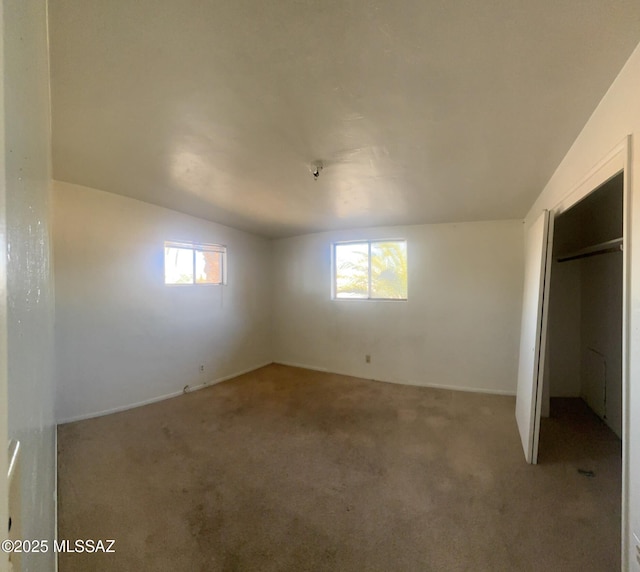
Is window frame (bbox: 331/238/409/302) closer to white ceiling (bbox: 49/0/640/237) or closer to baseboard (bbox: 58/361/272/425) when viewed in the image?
white ceiling (bbox: 49/0/640/237)

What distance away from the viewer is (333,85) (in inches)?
51.9

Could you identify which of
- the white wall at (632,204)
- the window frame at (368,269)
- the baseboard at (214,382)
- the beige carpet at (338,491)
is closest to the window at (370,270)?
the window frame at (368,269)

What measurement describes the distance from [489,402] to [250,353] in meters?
3.49

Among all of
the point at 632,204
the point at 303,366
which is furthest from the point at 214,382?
the point at 632,204

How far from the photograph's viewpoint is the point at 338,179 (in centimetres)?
242

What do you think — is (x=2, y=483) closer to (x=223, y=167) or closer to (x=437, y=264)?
(x=223, y=167)

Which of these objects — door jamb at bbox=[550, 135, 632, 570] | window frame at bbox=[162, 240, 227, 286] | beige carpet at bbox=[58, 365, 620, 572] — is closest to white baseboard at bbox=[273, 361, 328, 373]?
beige carpet at bbox=[58, 365, 620, 572]

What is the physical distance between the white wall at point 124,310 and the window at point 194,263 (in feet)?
0.36

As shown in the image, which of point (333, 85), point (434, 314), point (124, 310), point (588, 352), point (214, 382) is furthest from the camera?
point (214, 382)

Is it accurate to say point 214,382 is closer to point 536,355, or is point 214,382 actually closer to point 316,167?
point 316,167

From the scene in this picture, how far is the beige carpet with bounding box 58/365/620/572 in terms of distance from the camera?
143 cm

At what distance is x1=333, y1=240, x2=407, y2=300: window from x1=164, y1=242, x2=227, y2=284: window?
71.4 inches

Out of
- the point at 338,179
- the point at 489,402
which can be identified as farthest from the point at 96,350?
the point at 489,402

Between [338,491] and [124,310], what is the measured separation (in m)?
2.88
